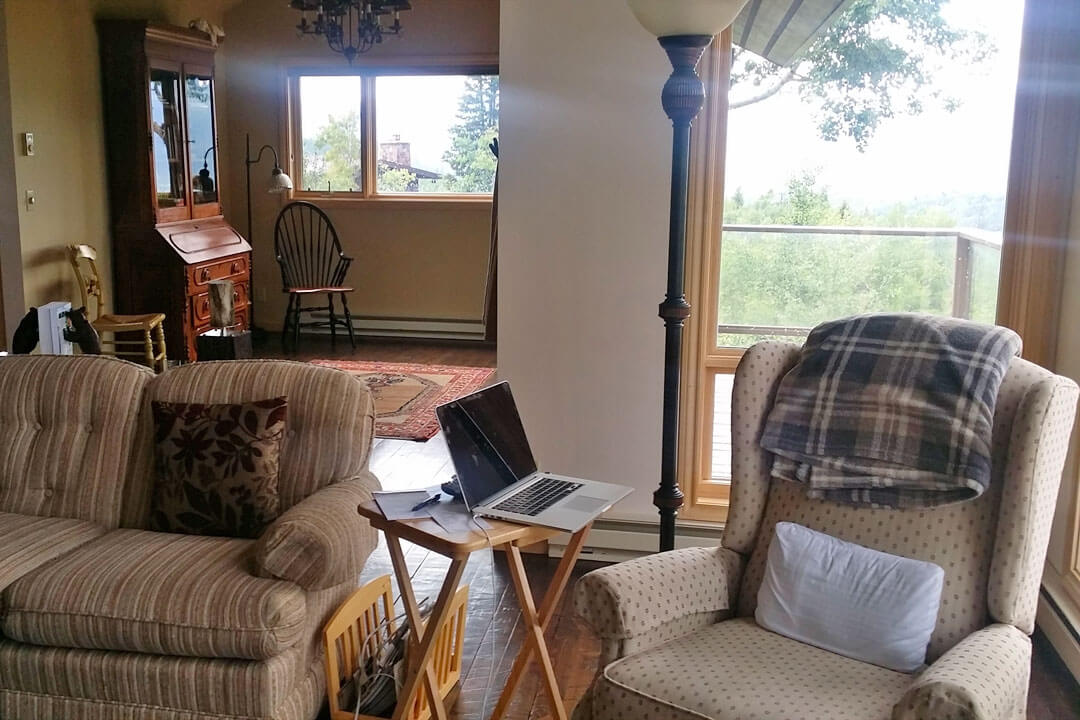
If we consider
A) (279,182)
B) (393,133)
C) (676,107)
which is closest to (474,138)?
(393,133)

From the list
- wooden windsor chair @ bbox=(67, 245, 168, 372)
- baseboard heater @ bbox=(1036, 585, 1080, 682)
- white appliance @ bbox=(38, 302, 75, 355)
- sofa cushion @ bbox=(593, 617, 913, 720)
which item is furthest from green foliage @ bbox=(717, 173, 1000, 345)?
wooden windsor chair @ bbox=(67, 245, 168, 372)

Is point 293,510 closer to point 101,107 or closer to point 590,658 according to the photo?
point 590,658

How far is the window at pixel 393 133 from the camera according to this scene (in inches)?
289

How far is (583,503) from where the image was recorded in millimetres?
2131

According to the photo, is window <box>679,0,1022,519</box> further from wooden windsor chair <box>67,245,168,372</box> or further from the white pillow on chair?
wooden windsor chair <box>67,245,168,372</box>

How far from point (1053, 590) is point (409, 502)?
6.39ft

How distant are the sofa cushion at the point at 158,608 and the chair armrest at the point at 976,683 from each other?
1.29 m

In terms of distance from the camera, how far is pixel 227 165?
7.59 meters

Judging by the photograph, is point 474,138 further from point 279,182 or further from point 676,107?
point 676,107

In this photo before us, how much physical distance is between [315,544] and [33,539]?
0.79 meters

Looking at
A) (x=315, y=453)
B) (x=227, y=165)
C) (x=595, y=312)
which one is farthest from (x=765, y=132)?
(x=227, y=165)

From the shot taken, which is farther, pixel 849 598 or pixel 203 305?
pixel 203 305

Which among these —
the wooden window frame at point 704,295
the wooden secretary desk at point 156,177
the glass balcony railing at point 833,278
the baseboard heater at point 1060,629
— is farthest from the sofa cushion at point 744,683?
the wooden secretary desk at point 156,177

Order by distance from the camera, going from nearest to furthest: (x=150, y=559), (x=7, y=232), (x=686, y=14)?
(x=686, y=14) → (x=150, y=559) → (x=7, y=232)
